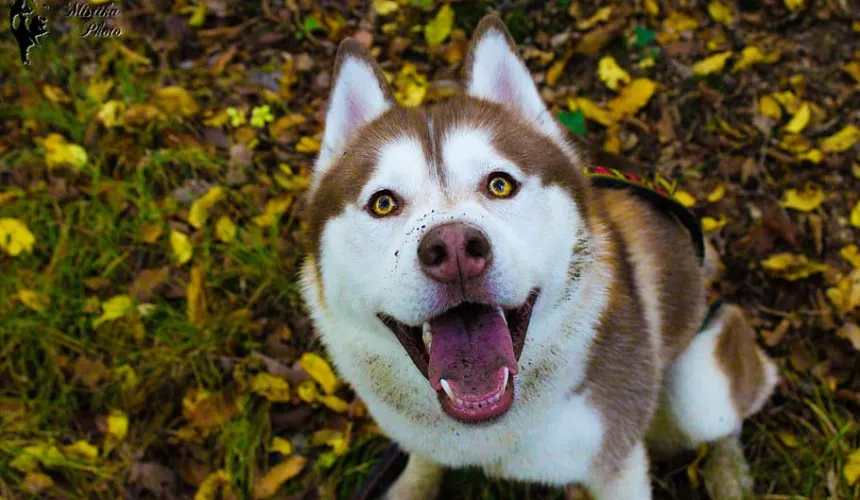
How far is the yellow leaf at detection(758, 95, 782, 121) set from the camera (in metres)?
3.69

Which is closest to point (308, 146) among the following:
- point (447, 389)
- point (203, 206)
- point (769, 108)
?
point (203, 206)

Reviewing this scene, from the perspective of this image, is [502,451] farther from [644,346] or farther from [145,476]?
[145,476]

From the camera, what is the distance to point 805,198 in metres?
3.40

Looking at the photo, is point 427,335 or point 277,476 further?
point 277,476

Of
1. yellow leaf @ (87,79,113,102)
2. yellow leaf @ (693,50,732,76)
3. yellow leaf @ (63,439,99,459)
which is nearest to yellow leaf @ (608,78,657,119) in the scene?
yellow leaf @ (693,50,732,76)

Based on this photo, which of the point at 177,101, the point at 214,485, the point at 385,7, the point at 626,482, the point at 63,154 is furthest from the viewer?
the point at 385,7

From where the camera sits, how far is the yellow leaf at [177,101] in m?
3.91

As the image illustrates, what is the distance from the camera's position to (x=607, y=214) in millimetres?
2203

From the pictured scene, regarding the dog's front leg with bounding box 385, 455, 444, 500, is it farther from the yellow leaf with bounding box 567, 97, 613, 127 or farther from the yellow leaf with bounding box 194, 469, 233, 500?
the yellow leaf with bounding box 567, 97, 613, 127

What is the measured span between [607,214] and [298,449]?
1.82 metres

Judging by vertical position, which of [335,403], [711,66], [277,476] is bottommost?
[277,476]

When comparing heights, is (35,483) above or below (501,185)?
below

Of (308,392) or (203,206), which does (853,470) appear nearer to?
(308,392)

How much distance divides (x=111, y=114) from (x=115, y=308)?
1.27 m
